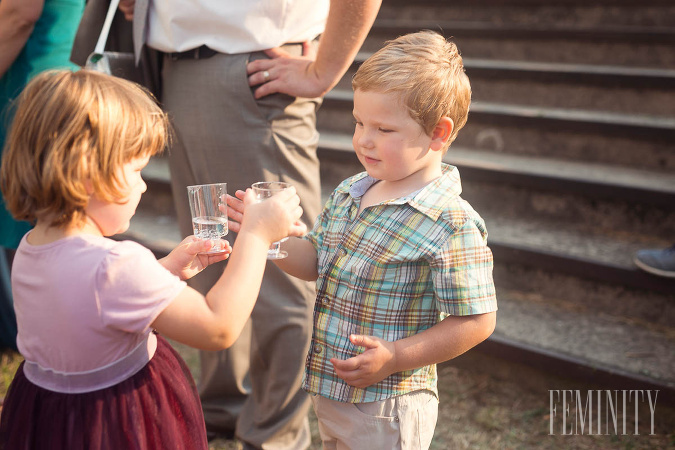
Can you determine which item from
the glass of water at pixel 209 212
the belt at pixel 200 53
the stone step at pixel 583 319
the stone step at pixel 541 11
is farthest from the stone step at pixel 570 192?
the glass of water at pixel 209 212

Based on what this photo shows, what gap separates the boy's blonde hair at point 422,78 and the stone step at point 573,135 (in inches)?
93.8

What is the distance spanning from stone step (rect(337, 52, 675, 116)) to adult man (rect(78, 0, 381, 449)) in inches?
91.4

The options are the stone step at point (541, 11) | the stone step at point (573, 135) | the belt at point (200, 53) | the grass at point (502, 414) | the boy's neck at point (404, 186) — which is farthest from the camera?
the stone step at point (541, 11)

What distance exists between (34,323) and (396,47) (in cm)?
98

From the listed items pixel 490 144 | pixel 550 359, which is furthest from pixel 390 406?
pixel 490 144

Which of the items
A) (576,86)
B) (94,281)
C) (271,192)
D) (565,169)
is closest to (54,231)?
(94,281)

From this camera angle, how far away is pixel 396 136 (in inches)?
57.9

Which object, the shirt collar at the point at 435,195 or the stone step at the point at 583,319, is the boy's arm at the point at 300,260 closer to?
the shirt collar at the point at 435,195

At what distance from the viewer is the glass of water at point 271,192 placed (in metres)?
1.47

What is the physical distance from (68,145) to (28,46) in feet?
5.44

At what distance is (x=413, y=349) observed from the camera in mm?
1470

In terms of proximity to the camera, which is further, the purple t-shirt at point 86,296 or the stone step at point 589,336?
the stone step at point 589,336

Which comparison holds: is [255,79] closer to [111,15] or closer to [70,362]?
[111,15]

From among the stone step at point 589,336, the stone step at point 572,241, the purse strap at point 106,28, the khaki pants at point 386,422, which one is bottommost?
the stone step at point 589,336
